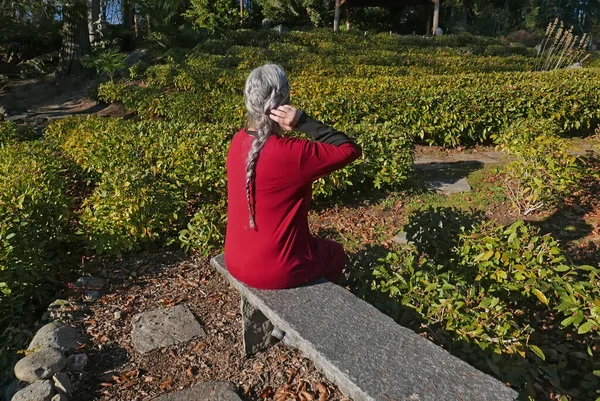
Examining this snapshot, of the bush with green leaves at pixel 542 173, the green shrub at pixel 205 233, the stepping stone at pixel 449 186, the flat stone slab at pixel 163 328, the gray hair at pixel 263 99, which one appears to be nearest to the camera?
the gray hair at pixel 263 99

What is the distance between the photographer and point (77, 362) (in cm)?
268

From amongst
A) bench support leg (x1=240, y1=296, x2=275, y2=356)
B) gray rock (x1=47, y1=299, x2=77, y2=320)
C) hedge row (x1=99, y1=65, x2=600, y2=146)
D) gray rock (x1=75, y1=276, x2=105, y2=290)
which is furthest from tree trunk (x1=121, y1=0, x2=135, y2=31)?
bench support leg (x1=240, y1=296, x2=275, y2=356)

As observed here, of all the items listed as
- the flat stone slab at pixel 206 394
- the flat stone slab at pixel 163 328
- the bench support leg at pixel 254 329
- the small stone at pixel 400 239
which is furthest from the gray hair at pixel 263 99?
the small stone at pixel 400 239

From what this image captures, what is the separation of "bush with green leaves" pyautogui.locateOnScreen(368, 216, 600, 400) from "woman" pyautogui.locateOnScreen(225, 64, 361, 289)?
21.7 inches

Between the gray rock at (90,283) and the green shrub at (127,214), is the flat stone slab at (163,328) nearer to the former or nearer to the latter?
the gray rock at (90,283)

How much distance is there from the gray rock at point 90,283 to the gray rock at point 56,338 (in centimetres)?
52

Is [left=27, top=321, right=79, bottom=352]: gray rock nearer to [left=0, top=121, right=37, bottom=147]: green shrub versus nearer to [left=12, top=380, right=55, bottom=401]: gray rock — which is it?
[left=12, top=380, right=55, bottom=401]: gray rock

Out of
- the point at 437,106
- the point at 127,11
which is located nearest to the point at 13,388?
the point at 437,106

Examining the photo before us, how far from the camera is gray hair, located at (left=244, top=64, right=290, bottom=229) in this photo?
7.32 feet

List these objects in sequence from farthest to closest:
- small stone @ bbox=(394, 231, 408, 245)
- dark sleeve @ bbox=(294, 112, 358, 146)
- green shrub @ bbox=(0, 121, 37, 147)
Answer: green shrub @ bbox=(0, 121, 37, 147) < small stone @ bbox=(394, 231, 408, 245) < dark sleeve @ bbox=(294, 112, 358, 146)

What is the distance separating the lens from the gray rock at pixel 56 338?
108 inches

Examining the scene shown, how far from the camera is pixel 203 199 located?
16.4 feet

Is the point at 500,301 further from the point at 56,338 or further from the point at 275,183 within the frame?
the point at 56,338

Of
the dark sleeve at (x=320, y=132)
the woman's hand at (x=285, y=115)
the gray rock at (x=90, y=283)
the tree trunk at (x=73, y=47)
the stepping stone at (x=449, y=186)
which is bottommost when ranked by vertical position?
the gray rock at (x=90, y=283)
